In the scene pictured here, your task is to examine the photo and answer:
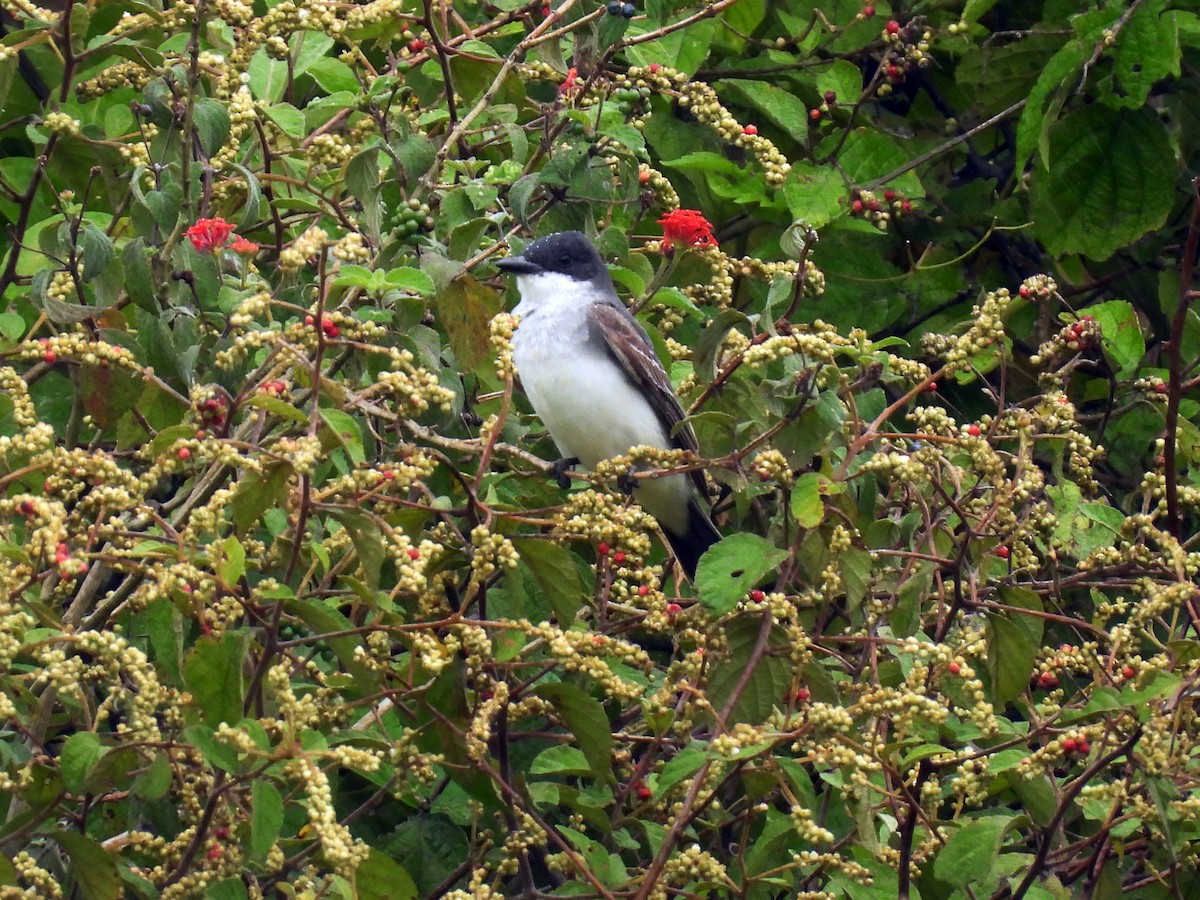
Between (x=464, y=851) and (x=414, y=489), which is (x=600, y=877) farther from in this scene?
(x=414, y=489)

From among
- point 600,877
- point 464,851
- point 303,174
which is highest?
point 303,174

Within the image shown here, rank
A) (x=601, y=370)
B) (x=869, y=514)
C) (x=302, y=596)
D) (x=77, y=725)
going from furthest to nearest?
(x=601, y=370) < (x=869, y=514) < (x=77, y=725) < (x=302, y=596)

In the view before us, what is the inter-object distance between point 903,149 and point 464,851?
3184 millimetres

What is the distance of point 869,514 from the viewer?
382 centimetres

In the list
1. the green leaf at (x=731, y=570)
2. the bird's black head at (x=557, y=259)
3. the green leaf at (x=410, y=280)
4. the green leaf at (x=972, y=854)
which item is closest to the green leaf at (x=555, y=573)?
the green leaf at (x=731, y=570)

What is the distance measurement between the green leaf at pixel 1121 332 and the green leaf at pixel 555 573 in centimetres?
257

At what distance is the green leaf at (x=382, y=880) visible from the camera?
2893 mm

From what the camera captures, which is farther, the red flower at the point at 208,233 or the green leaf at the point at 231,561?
the red flower at the point at 208,233

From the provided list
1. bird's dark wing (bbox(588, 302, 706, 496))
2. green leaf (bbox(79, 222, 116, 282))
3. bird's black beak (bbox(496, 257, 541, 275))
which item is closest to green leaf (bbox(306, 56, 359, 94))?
bird's black beak (bbox(496, 257, 541, 275))

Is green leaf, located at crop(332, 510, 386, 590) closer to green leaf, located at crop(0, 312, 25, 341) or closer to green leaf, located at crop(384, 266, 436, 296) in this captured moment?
green leaf, located at crop(384, 266, 436, 296)

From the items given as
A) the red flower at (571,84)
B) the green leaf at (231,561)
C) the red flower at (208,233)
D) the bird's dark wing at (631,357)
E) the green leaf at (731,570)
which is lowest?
the bird's dark wing at (631,357)

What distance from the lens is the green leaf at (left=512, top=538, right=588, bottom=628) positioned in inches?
123

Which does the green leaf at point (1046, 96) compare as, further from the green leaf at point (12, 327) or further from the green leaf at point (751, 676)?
the green leaf at point (12, 327)

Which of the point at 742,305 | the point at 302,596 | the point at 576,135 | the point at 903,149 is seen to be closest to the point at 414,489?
the point at 302,596
